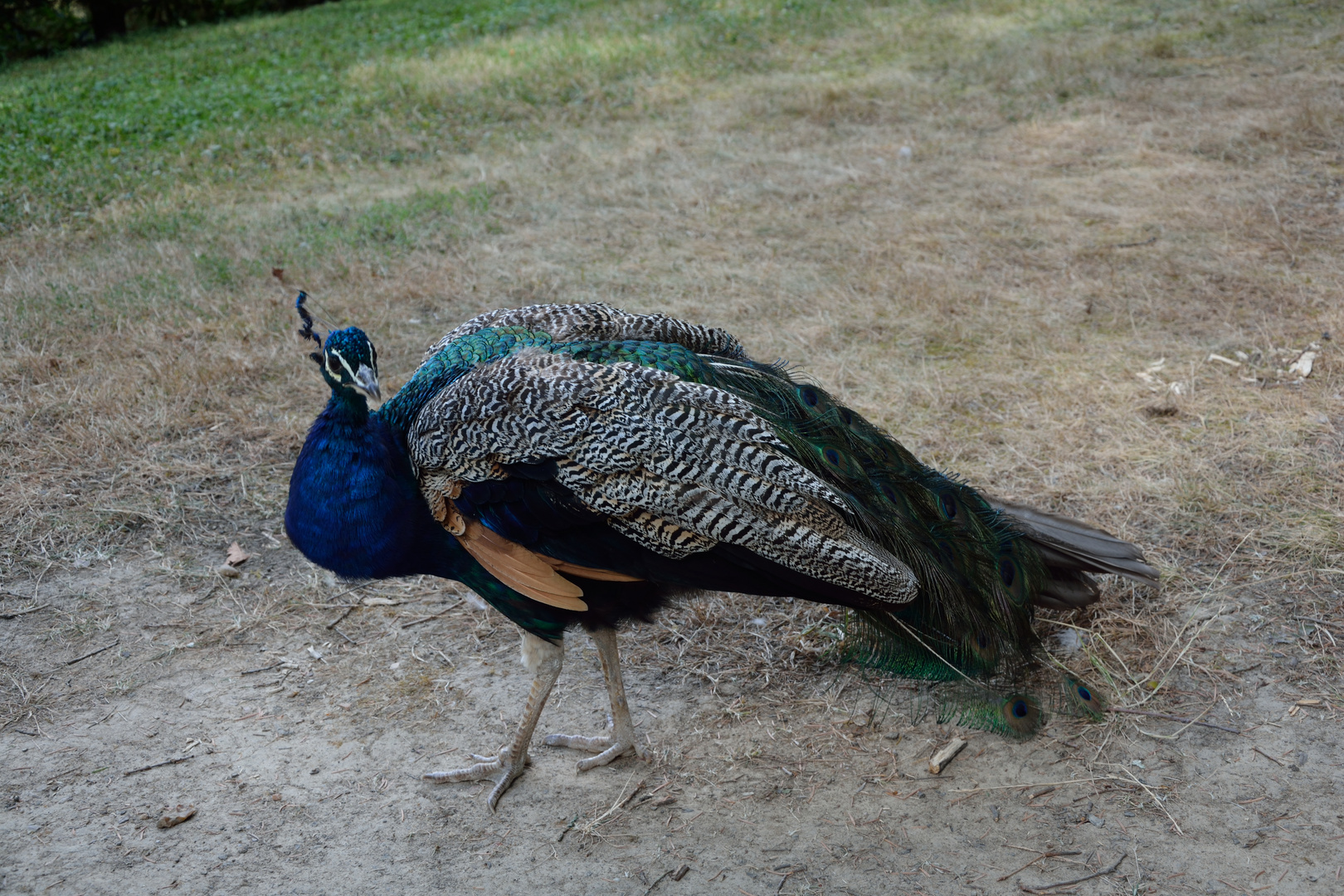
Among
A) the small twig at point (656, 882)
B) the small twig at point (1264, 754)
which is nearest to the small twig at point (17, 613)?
the small twig at point (656, 882)

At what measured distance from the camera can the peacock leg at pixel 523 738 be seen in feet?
8.61

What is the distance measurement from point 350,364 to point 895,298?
10.8 feet

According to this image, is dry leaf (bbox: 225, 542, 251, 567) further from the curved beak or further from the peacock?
the curved beak

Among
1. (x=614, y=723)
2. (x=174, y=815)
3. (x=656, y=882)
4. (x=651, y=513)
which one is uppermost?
(x=651, y=513)

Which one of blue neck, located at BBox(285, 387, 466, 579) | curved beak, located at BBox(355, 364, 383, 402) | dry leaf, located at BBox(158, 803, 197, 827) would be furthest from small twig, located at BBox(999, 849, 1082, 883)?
dry leaf, located at BBox(158, 803, 197, 827)

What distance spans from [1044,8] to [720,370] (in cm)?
958

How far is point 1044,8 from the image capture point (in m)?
10.4

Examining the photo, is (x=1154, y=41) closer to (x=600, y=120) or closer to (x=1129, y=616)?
(x=600, y=120)

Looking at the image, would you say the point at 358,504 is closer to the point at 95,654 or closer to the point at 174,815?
the point at 174,815

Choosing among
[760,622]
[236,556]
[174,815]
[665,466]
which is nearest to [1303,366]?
[760,622]

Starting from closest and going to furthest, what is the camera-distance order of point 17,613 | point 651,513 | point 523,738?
point 651,513 → point 523,738 → point 17,613

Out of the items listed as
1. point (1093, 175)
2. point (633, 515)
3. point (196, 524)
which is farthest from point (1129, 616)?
point (1093, 175)

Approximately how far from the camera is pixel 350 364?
2.37m

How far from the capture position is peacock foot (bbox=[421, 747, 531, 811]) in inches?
105
